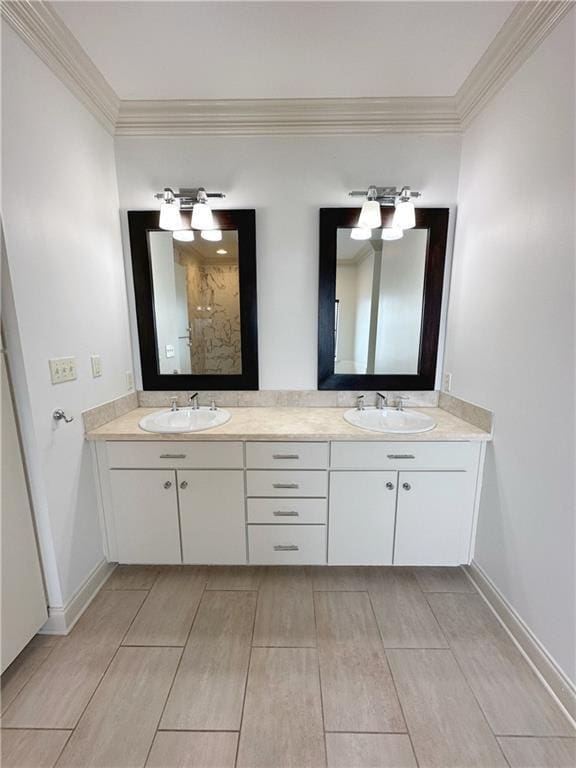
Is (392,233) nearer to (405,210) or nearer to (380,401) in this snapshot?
(405,210)

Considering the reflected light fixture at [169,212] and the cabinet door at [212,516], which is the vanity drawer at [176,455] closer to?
the cabinet door at [212,516]

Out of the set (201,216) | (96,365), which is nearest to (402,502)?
(96,365)

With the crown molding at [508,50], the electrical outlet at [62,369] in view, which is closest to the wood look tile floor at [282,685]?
the electrical outlet at [62,369]

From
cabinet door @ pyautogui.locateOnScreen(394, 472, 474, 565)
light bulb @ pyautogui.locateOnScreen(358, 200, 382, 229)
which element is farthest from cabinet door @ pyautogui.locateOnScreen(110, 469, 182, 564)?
light bulb @ pyautogui.locateOnScreen(358, 200, 382, 229)

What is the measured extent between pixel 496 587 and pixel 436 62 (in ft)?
8.28

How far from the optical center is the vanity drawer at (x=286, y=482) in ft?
5.34

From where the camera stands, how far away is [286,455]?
162cm

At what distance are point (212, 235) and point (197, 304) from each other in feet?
1.39

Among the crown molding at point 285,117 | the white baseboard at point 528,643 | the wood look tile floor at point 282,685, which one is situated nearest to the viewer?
the wood look tile floor at point 282,685

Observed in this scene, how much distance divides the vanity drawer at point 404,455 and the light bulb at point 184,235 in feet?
4.89

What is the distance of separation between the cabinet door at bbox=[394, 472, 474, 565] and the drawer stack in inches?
16.5

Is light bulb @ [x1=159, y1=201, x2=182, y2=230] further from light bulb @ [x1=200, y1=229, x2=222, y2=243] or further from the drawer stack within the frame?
the drawer stack

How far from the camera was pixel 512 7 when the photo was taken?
121 cm

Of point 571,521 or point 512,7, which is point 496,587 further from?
point 512,7
